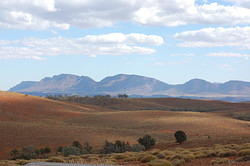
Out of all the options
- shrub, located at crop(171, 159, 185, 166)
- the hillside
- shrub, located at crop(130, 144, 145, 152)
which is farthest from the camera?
the hillside

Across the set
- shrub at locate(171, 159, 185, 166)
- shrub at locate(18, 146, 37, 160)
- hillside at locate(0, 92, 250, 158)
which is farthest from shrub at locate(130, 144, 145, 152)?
shrub at locate(171, 159, 185, 166)

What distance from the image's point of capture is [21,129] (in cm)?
4356

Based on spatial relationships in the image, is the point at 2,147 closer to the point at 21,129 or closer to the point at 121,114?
the point at 21,129

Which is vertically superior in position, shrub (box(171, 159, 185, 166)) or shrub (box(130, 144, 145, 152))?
shrub (box(171, 159, 185, 166))

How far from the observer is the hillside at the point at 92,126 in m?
36.8

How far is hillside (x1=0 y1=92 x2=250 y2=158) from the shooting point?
121 ft

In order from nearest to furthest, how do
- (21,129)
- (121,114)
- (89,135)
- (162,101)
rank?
(89,135)
(21,129)
(121,114)
(162,101)

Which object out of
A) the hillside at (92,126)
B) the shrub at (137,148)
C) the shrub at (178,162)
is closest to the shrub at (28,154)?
the hillside at (92,126)

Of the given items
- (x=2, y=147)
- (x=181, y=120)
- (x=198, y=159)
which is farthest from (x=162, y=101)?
(x=198, y=159)

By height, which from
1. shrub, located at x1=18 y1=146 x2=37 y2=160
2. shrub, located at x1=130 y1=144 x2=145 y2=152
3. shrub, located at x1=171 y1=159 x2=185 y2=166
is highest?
shrub, located at x1=171 y1=159 x2=185 y2=166

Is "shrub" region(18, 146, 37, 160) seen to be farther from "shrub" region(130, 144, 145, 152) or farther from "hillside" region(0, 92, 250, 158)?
"shrub" region(130, 144, 145, 152)

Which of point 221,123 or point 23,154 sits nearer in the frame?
point 23,154

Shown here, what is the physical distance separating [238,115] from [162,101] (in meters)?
65.1

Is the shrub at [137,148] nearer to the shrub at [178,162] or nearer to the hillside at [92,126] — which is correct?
the hillside at [92,126]
